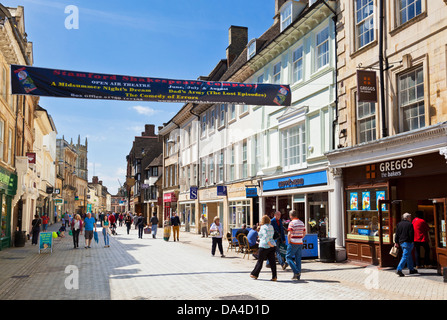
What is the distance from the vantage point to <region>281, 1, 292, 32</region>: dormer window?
68.0ft

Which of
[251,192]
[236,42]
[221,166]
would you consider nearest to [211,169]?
[221,166]

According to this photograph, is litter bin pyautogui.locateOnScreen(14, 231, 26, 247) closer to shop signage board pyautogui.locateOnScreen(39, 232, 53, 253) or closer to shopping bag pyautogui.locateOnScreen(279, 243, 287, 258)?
shop signage board pyautogui.locateOnScreen(39, 232, 53, 253)

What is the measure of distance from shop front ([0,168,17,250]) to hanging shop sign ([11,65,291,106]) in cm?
718

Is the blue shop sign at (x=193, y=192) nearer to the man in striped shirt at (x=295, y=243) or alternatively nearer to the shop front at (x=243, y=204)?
the shop front at (x=243, y=204)

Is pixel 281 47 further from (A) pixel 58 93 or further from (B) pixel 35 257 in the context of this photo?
(B) pixel 35 257

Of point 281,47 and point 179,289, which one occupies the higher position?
point 281,47

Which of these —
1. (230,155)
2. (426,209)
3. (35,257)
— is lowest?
(35,257)

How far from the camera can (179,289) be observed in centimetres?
982

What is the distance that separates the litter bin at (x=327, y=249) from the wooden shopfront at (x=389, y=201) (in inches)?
27.6

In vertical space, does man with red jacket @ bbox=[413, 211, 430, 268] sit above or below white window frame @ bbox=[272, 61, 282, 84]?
below

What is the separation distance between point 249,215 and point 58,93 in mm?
13822

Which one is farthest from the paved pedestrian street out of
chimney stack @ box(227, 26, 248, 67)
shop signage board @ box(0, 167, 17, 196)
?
chimney stack @ box(227, 26, 248, 67)
